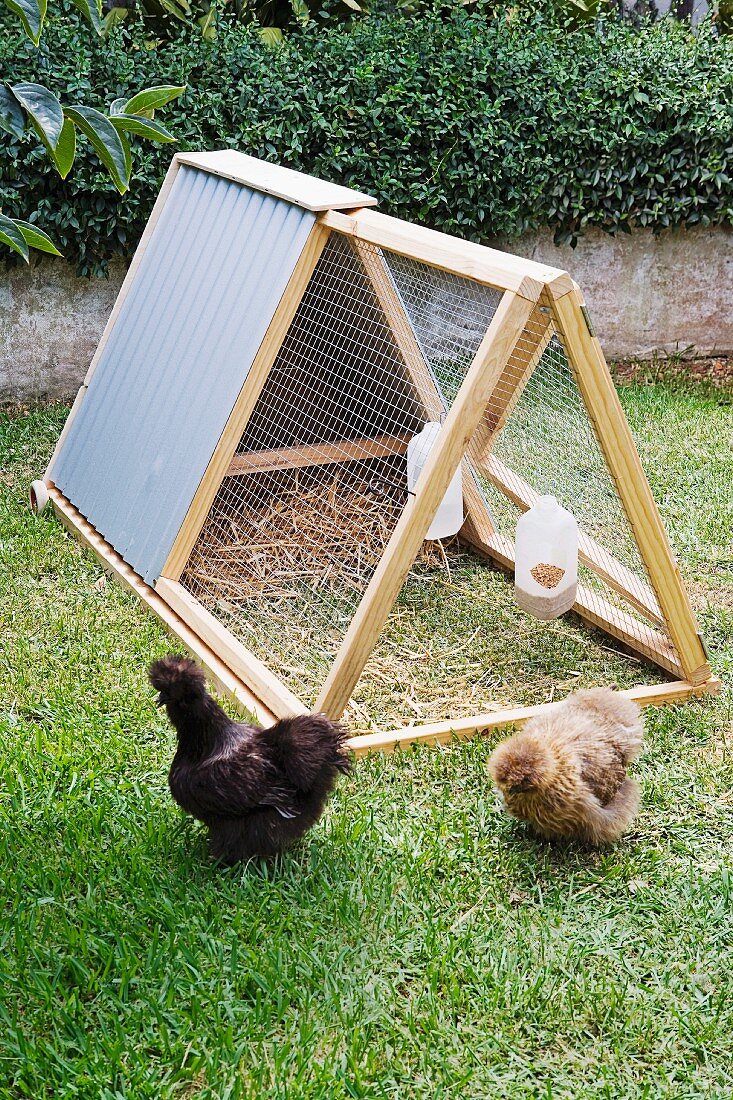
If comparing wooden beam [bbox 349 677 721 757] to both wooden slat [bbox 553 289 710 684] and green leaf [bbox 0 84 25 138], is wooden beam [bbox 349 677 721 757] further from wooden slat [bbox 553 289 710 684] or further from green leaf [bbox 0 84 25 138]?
green leaf [bbox 0 84 25 138]

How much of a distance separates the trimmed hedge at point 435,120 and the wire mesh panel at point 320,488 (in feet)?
5.44

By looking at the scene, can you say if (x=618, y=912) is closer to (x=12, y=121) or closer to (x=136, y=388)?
(x=12, y=121)

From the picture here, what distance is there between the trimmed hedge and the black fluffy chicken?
380 cm

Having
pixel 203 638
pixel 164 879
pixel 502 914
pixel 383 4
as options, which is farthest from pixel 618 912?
pixel 383 4

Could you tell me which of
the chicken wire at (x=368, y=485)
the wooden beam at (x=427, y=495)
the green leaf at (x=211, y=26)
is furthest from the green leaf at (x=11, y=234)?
the green leaf at (x=211, y=26)

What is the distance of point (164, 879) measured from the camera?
2.23m

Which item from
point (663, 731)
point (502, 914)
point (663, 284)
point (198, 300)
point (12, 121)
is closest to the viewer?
point (12, 121)

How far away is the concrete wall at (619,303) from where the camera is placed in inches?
223

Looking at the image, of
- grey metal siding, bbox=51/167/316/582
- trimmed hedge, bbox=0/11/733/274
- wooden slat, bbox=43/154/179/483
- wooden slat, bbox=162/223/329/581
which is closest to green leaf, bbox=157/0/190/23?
trimmed hedge, bbox=0/11/733/274

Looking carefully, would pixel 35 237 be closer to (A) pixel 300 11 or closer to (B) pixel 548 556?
(B) pixel 548 556

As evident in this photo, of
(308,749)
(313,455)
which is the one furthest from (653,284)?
(308,749)

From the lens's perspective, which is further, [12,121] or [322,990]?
[322,990]

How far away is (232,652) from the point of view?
10.1 ft

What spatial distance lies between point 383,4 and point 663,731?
207 inches
